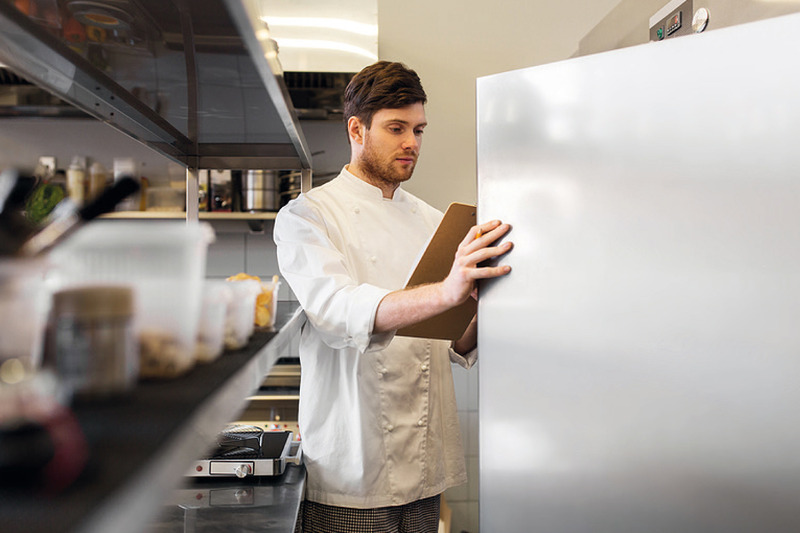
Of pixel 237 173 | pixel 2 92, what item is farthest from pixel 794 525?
pixel 2 92

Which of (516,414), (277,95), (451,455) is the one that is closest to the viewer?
(277,95)

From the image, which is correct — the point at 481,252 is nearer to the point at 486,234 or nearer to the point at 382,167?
the point at 486,234

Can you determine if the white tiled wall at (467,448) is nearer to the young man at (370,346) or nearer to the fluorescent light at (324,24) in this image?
the young man at (370,346)

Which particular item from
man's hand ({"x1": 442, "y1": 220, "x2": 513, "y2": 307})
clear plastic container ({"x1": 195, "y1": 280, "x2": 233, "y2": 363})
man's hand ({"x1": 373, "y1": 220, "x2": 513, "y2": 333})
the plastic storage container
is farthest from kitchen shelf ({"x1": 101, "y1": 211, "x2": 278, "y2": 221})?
the plastic storage container

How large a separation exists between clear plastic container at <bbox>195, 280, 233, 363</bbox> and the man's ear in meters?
Answer: 0.99

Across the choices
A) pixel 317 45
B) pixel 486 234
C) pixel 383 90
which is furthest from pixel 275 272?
pixel 486 234

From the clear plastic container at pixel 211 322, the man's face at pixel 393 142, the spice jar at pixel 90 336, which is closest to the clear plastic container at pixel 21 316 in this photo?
the spice jar at pixel 90 336

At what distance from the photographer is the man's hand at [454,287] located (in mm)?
976

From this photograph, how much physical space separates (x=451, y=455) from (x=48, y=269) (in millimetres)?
1357

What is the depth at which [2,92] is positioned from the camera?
8.46 ft

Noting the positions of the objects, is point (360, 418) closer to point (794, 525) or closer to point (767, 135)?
point (794, 525)

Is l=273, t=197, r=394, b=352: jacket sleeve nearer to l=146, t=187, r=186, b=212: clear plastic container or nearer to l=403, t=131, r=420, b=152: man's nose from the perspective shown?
l=403, t=131, r=420, b=152: man's nose

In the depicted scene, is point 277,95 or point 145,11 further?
point 277,95

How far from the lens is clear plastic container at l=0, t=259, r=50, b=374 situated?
0.37 m
